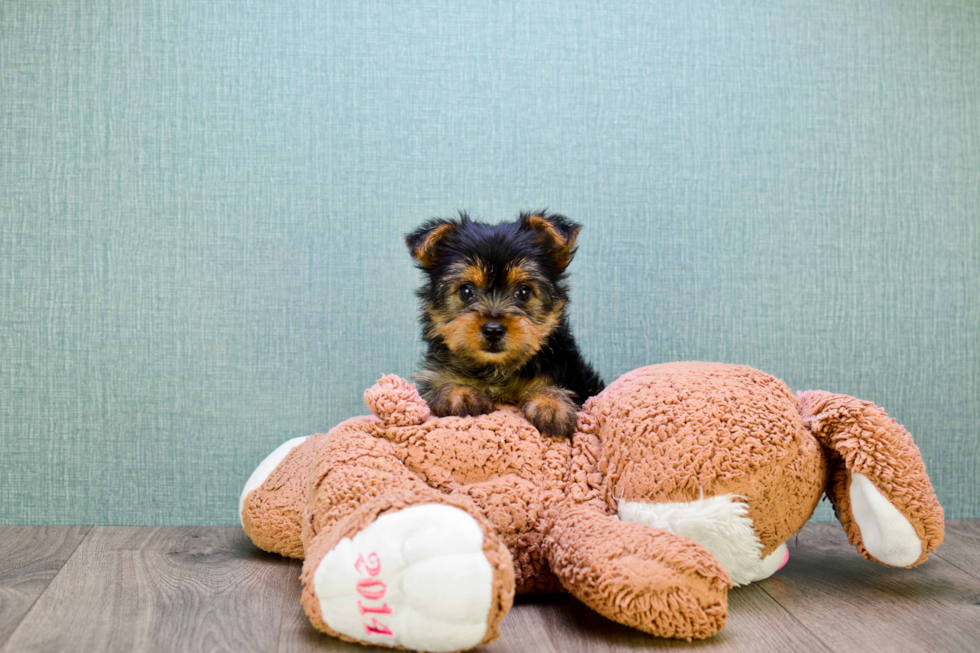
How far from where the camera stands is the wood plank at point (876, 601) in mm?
1652

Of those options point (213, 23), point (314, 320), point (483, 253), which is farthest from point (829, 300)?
point (213, 23)

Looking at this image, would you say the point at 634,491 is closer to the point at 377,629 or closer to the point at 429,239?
the point at 377,629

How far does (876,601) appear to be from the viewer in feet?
6.25

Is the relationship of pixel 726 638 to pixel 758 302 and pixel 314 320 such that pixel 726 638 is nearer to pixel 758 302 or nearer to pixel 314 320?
pixel 758 302

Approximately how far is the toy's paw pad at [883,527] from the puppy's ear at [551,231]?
95 centimetres

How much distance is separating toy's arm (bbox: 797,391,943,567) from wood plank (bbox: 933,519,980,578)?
50 cm

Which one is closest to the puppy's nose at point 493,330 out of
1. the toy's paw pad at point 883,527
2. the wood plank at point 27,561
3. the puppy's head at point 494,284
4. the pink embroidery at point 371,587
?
the puppy's head at point 494,284

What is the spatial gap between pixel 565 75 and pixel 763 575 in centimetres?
182

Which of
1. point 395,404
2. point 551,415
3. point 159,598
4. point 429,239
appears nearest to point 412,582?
point 395,404

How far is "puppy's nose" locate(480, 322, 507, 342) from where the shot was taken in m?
1.95

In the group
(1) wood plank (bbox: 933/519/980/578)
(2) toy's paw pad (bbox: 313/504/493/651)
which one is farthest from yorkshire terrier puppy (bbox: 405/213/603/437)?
(1) wood plank (bbox: 933/519/980/578)

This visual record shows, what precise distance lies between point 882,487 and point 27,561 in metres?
2.35

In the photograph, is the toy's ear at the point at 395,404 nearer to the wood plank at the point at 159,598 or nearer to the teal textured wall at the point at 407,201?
the wood plank at the point at 159,598

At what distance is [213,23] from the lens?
2691 millimetres
